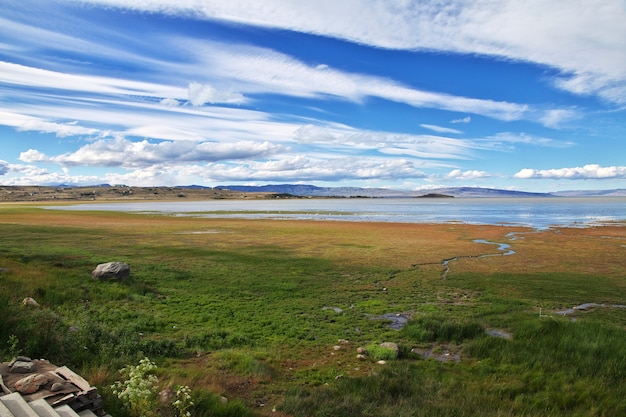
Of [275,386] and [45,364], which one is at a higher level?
[45,364]

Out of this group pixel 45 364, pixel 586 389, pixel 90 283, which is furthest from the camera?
pixel 90 283

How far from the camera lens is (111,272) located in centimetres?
2158

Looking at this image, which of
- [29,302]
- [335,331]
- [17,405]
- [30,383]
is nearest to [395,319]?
[335,331]

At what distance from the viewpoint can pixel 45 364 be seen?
870 cm

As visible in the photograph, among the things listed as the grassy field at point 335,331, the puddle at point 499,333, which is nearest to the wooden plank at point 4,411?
the grassy field at point 335,331

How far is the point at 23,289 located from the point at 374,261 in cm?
2264

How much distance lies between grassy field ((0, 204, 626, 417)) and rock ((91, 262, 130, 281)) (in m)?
0.54

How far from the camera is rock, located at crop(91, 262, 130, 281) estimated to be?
21.5 m

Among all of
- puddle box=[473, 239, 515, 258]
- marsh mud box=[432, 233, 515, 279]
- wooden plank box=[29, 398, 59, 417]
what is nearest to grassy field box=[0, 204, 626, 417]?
marsh mud box=[432, 233, 515, 279]

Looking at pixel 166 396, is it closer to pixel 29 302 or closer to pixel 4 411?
pixel 4 411

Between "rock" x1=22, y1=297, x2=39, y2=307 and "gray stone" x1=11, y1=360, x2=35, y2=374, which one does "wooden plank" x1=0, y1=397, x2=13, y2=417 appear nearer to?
"gray stone" x1=11, y1=360, x2=35, y2=374

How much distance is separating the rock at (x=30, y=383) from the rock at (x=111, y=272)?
1513 cm

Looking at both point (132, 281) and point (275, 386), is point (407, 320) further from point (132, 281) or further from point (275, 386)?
point (132, 281)

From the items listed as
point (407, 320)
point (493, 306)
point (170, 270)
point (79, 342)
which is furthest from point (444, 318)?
point (170, 270)
